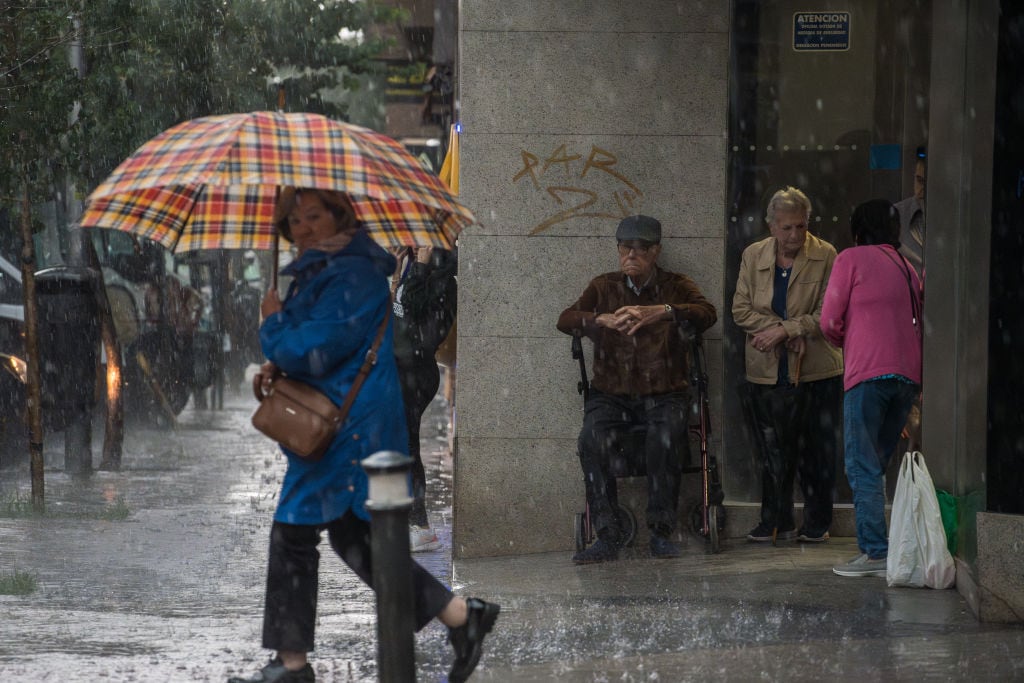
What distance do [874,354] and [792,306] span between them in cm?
101

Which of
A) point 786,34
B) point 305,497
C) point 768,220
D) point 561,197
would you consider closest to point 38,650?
point 305,497

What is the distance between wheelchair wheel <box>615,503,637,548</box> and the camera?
8.53 metres

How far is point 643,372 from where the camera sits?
827 centimetres

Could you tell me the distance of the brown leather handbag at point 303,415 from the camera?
5.10 metres

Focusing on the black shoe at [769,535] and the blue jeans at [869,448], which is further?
the black shoe at [769,535]

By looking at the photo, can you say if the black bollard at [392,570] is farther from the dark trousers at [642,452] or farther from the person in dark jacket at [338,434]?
the dark trousers at [642,452]

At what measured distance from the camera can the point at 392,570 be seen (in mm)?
4535

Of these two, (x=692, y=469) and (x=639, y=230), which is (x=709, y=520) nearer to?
(x=692, y=469)

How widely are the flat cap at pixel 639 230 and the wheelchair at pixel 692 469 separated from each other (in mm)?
498

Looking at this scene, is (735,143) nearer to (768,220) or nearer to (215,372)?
(768,220)

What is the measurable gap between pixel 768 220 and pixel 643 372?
1175 mm

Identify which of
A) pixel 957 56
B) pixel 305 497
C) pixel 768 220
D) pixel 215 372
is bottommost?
pixel 215 372

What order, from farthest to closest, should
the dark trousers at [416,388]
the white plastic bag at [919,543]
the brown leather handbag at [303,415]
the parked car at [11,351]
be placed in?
the parked car at [11,351] < the dark trousers at [416,388] < the white plastic bag at [919,543] < the brown leather handbag at [303,415]

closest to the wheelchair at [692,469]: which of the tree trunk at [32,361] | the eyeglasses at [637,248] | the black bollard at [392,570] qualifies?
the eyeglasses at [637,248]
